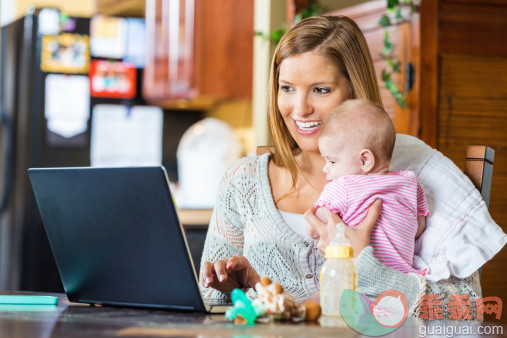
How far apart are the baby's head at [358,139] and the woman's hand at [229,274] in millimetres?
290

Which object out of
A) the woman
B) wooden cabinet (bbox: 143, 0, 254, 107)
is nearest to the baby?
the woman

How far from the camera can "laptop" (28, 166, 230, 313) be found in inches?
52.2

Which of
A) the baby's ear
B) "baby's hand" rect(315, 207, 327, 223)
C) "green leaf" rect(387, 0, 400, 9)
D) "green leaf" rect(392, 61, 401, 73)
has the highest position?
"green leaf" rect(387, 0, 400, 9)

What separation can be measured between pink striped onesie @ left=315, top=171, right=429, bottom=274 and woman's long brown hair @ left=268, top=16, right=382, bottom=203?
0.31 m

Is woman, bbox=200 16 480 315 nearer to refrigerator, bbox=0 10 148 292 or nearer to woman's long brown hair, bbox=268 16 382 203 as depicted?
woman's long brown hair, bbox=268 16 382 203

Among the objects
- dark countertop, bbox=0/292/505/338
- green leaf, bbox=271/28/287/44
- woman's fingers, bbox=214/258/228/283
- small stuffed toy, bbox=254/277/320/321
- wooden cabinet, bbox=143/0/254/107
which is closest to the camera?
dark countertop, bbox=0/292/505/338

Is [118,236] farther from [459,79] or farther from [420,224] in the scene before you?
[459,79]

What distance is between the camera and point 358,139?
171 centimetres

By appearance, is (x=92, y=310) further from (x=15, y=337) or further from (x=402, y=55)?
(x=402, y=55)

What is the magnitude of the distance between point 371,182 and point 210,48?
3468mm

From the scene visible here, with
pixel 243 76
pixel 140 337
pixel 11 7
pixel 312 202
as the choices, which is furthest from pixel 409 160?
pixel 11 7

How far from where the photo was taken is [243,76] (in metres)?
5.17

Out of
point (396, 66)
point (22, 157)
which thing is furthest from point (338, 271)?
point (22, 157)

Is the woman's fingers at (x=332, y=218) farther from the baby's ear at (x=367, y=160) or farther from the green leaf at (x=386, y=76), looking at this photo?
the green leaf at (x=386, y=76)
